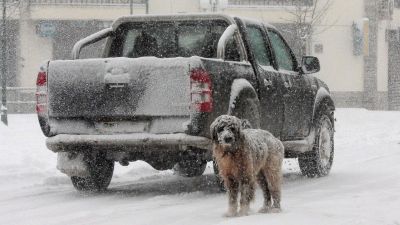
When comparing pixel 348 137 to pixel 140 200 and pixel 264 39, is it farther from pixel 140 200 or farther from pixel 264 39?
pixel 140 200

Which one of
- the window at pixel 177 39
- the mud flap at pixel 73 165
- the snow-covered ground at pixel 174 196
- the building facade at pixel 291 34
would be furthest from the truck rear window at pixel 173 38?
the building facade at pixel 291 34

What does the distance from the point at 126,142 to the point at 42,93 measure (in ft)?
3.75

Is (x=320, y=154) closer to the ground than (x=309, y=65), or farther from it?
closer to the ground

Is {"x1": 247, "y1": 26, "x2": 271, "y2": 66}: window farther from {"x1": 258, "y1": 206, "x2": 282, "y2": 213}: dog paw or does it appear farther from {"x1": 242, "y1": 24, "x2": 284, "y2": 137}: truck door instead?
{"x1": 258, "y1": 206, "x2": 282, "y2": 213}: dog paw

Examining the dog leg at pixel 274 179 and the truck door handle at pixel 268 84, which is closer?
the dog leg at pixel 274 179

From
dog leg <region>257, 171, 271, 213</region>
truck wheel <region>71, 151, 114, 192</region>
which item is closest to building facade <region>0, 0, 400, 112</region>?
truck wheel <region>71, 151, 114, 192</region>

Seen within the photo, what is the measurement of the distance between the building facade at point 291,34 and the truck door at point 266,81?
76.4 ft

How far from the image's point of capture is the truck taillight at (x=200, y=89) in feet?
27.4

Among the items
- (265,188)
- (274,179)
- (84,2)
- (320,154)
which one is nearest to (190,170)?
(320,154)

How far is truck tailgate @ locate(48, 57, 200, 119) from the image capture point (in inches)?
331

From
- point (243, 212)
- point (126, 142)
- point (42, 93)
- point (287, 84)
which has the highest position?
point (42, 93)

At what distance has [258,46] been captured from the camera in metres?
10.3

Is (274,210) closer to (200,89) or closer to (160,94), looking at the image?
(200,89)

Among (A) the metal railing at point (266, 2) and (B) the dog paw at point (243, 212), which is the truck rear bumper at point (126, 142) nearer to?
(B) the dog paw at point (243, 212)
